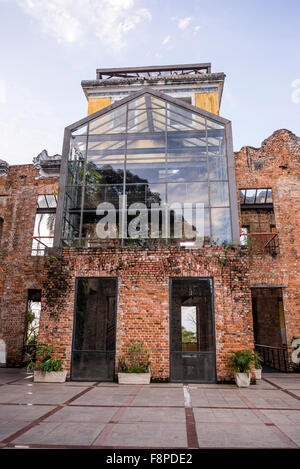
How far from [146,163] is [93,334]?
5.40m

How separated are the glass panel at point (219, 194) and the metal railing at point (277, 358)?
6.10 meters

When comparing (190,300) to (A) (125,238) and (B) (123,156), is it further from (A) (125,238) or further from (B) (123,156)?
(B) (123,156)

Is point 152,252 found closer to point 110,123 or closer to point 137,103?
point 110,123

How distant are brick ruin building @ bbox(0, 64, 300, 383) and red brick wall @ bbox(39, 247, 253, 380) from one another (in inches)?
1.1

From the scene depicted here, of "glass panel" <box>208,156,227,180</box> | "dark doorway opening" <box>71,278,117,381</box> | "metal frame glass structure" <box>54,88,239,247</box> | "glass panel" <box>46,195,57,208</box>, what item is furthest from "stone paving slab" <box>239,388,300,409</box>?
"glass panel" <box>46,195,57,208</box>

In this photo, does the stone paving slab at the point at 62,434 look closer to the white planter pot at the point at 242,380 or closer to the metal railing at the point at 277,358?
the white planter pot at the point at 242,380

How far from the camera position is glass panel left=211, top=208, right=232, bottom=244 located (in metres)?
8.85

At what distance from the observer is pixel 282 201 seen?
12242mm

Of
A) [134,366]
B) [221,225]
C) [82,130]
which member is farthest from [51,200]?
[134,366]

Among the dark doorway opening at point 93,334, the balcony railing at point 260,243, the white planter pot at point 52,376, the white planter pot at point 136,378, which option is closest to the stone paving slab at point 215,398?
the white planter pot at point 136,378

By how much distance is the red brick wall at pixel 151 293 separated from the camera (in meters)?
8.09

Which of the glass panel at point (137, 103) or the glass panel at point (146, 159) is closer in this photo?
the glass panel at point (146, 159)

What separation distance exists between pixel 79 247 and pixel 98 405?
→ 14.6ft

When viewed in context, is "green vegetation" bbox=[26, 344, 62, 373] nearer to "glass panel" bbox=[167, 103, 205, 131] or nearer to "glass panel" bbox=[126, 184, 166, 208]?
"glass panel" bbox=[126, 184, 166, 208]
